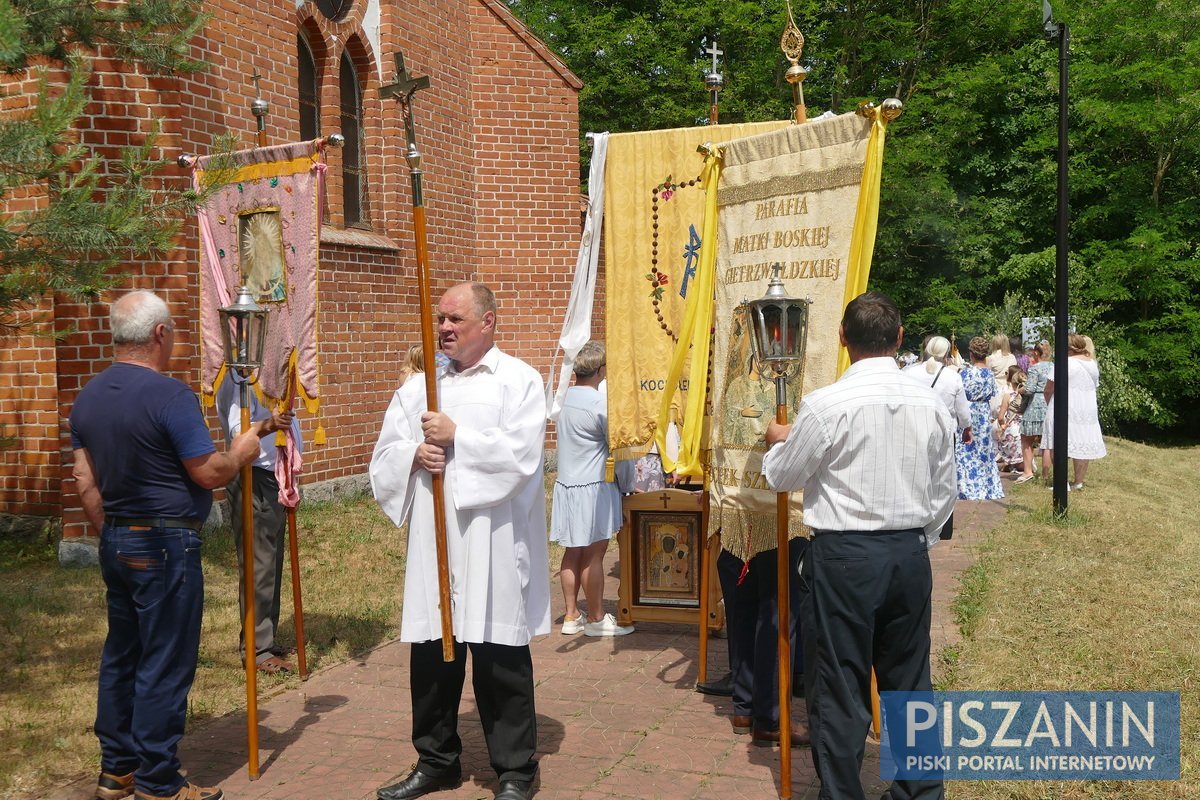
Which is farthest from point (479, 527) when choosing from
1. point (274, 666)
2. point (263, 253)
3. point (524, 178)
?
point (524, 178)

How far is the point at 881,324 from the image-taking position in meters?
4.06

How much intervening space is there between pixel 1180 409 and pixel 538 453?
26.9 m

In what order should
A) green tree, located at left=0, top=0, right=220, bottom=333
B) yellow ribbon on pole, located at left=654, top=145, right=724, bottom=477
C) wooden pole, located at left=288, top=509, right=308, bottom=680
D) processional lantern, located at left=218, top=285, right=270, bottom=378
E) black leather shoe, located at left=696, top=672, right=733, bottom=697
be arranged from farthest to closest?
1. wooden pole, located at left=288, top=509, right=308, bottom=680
2. black leather shoe, located at left=696, top=672, right=733, bottom=697
3. yellow ribbon on pole, located at left=654, top=145, right=724, bottom=477
4. green tree, located at left=0, top=0, right=220, bottom=333
5. processional lantern, located at left=218, top=285, right=270, bottom=378

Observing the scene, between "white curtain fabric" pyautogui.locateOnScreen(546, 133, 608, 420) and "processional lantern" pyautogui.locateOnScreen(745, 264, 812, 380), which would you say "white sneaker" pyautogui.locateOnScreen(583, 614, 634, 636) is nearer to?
"white curtain fabric" pyautogui.locateOnScreen(546, 133, 608, 420)

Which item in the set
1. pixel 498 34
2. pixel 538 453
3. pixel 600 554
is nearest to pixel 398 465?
pixel 538 453

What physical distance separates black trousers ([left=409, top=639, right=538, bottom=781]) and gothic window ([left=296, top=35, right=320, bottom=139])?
8.40m

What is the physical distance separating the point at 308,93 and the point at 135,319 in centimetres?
799

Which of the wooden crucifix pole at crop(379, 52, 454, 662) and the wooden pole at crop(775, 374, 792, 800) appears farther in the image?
the wooden pole at crop(775, 374, 792, 800)

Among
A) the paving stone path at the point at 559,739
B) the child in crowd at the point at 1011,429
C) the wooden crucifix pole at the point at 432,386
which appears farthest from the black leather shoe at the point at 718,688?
the child in crowd at the point at 1011,429

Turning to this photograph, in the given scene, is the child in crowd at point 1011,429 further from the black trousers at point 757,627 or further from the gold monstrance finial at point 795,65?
the gold monstrance finial at point 795,65

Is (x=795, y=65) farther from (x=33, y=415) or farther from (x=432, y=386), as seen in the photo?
(x=33, y=415)

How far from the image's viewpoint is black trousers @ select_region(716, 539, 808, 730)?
203 inches

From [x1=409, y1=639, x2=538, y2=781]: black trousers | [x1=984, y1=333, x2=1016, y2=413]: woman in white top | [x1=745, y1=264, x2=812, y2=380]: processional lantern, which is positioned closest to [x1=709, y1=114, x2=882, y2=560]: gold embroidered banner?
[x1=745, y1=264, x2=812, y2=380]: processional lantern

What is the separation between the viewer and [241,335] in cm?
479
